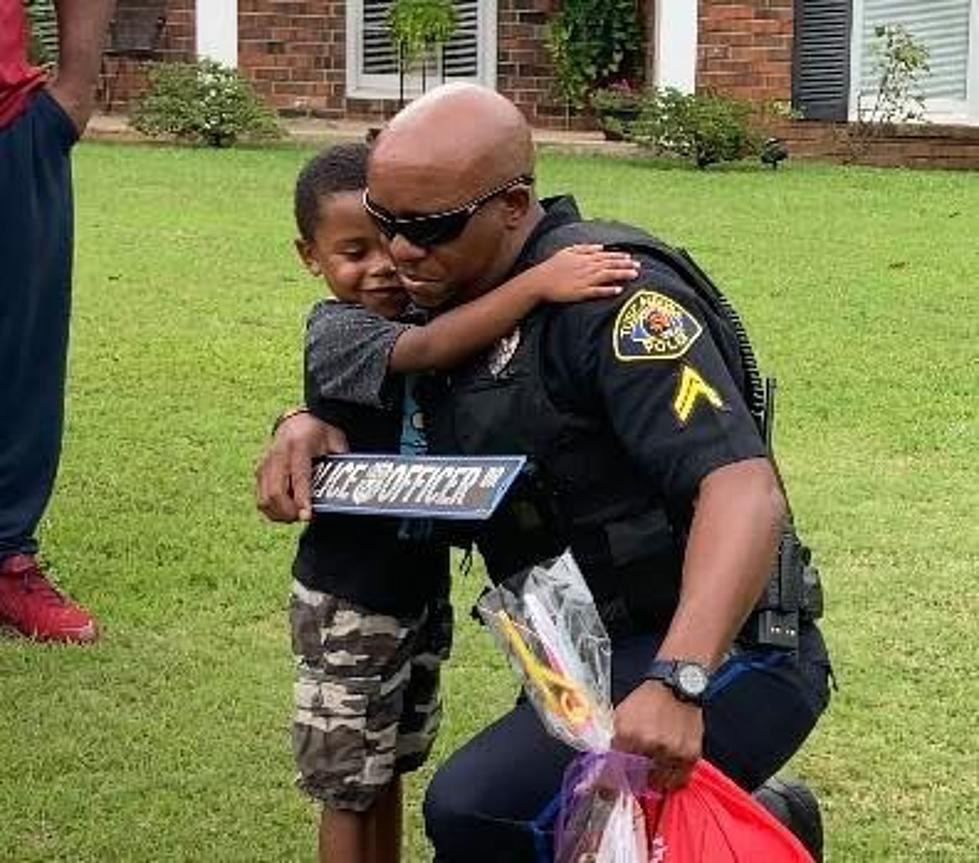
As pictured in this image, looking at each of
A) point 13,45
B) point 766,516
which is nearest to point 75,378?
point 13,45

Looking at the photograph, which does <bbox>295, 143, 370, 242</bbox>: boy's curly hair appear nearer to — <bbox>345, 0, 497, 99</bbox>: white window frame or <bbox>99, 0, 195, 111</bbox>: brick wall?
<bbox>99, 0, 195, 111</bbox>: brick wall

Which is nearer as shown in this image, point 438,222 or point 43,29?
point 438,222

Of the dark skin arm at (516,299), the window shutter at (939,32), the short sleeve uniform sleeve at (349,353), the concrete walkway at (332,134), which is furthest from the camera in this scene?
the window shutter at (939,32)

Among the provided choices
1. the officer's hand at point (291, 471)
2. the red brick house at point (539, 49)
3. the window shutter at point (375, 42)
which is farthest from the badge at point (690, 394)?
the window shutter at point (375, 42)

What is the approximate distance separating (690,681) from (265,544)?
3627 mm

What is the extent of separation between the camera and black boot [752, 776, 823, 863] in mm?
3578

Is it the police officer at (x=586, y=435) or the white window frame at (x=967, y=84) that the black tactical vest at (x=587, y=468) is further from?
the white window frame at (x=967, y=84)

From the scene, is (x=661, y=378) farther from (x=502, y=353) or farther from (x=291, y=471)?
(x=291, y=471)

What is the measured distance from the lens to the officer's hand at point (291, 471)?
3.21m

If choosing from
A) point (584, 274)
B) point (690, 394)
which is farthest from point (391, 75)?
point (690, 394)

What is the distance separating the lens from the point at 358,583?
3383 millimetres

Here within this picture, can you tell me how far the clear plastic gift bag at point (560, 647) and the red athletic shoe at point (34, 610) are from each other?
2.67 m

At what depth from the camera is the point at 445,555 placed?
3.44 meters

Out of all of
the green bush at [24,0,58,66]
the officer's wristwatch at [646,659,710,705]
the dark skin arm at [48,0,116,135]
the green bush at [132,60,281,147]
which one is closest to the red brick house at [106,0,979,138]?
the green bush at [24,0,58,66]
